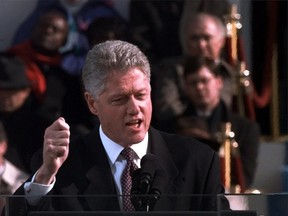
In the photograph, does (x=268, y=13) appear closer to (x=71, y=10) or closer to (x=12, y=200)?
(x=71, y=10)

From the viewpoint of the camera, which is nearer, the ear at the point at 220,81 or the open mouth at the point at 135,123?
the open mouth at the point at 135,123

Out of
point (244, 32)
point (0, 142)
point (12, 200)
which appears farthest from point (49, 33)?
point (12, 200)

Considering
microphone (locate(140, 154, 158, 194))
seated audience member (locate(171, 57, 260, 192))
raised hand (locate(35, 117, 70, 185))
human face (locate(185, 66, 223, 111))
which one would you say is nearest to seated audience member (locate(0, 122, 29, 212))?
seated audience member (locate(171, 57, 260, 192))

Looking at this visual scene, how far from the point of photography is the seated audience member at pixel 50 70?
799cm

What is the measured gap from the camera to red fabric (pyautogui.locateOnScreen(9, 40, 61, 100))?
26.3 ft

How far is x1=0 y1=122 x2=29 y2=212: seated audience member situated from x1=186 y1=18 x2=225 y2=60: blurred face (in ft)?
3.76

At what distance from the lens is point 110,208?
4.09m

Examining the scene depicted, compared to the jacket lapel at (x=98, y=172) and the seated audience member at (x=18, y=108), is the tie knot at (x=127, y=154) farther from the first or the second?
the seated audience member at (x=18, y=108)

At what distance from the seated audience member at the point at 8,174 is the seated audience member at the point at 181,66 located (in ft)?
2.59

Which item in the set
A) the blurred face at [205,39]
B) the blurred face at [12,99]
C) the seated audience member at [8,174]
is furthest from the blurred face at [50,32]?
the blurred face at [205,39]

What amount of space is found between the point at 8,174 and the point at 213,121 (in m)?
1.17

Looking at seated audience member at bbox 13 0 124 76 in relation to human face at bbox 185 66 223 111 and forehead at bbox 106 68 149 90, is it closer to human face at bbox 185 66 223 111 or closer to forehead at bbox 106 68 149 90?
human face at bbox 185 66 223 111

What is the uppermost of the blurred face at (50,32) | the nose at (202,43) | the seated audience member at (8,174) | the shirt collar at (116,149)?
the blurred face at (50,32)

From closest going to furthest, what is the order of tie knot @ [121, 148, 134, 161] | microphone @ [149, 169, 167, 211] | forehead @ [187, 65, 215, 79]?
microphone @ [149, 169, 167, 211] < tie knot @ [121, 148, 134, 161] < forehead @ [187, 65, 215, 79]
